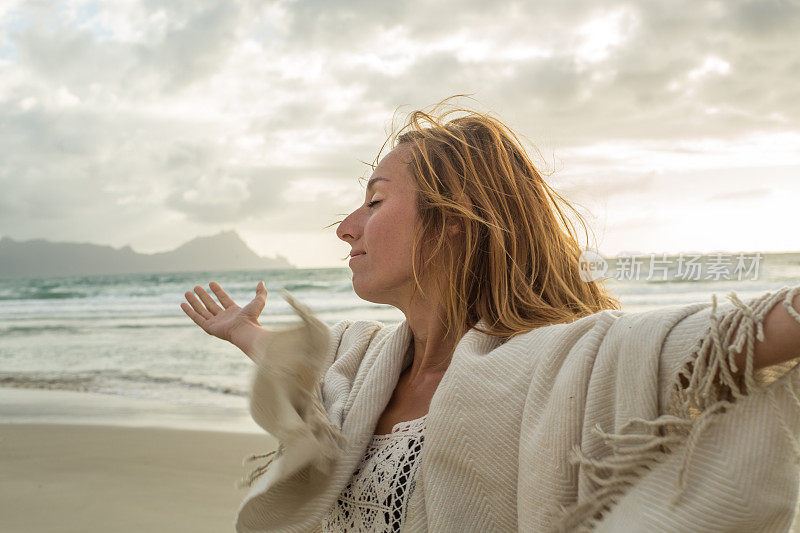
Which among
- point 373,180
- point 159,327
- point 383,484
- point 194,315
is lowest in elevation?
point 159,327

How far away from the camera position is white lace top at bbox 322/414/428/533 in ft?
5.29

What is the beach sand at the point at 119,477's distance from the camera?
392 centimetres

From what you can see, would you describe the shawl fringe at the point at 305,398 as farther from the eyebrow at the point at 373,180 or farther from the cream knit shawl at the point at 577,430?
the eyebrow at the point at 373,180

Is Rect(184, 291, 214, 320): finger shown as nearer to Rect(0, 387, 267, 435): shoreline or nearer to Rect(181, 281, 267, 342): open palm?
Rect(181, 281, 267, 342): open palm

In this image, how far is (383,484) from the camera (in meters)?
1.64

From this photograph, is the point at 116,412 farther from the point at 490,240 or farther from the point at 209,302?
the point at 490,240

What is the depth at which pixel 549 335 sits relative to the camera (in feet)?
4.66

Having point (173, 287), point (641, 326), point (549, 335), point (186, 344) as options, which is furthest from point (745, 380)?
point (173, 287)

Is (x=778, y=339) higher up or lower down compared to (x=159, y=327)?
higher up

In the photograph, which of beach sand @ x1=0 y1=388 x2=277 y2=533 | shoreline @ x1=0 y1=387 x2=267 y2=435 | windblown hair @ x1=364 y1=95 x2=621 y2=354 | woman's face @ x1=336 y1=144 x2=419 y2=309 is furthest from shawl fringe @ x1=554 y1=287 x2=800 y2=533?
shoreline @ x1=0 y1=387 x2=267 y2=435

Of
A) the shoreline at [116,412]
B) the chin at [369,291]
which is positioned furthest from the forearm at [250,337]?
the shoreline at [116,412]

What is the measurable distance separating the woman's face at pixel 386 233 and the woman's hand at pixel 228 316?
0.92 feet

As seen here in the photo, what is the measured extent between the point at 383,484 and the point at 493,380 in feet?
1.36

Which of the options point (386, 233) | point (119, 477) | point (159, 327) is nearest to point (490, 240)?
point (386, 233)
